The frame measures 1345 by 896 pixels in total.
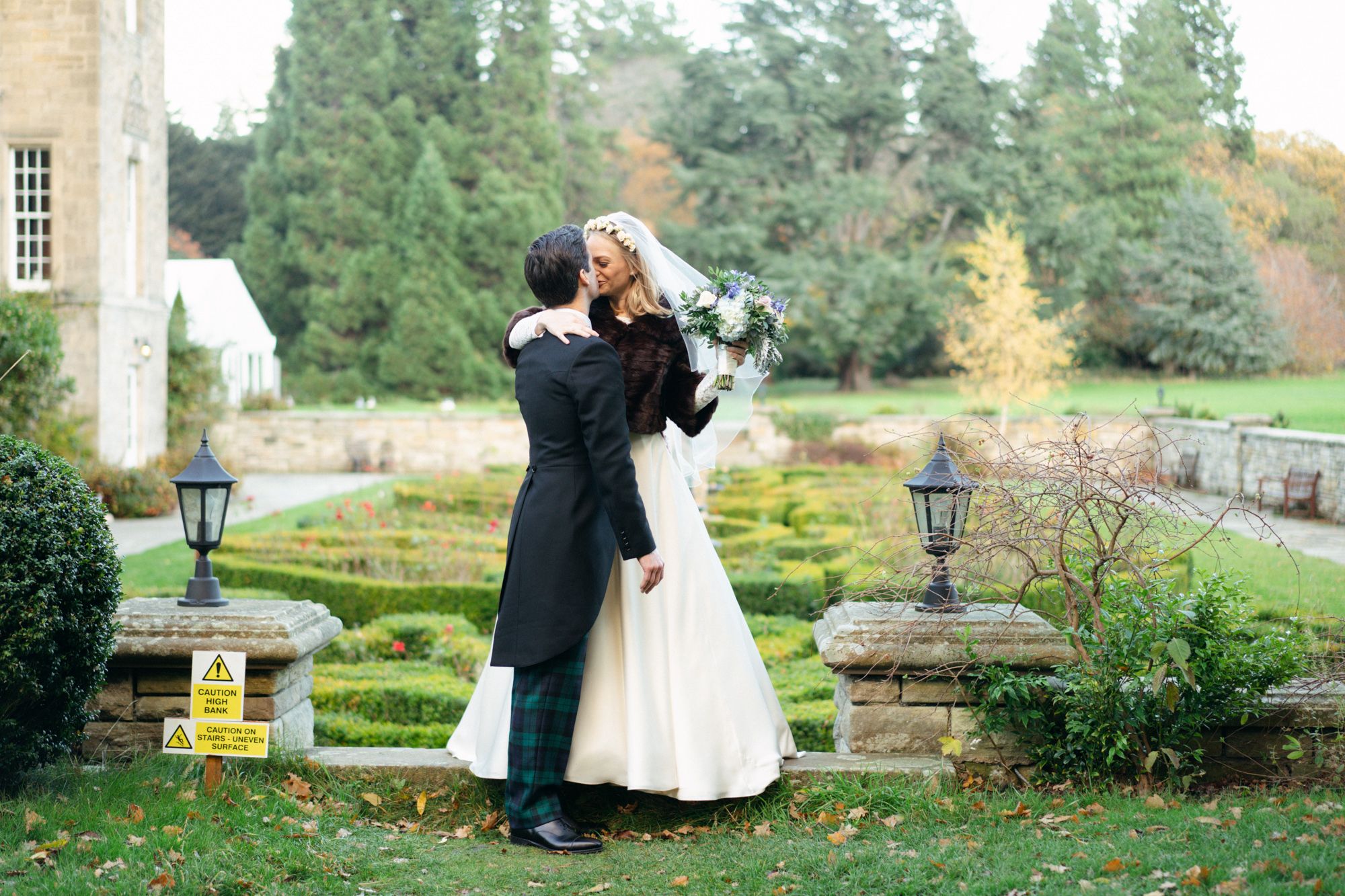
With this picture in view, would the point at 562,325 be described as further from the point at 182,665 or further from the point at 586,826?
the point at 182,665

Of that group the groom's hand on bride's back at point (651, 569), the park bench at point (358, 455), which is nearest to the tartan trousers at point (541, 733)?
the groom's hand on bride's back at point (651, 569)

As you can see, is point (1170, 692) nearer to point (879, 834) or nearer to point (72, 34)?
point (879, 834)

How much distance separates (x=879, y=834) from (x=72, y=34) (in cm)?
1498

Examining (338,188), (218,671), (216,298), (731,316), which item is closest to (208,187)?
(338,188)

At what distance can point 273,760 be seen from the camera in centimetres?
378

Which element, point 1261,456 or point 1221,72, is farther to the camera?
point 1221,72

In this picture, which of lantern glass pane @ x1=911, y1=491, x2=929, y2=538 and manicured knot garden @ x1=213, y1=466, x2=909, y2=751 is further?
manicured knot garden @ x1=213, y1=466, x2=909, y2=751

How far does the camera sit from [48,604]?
3.22 meters

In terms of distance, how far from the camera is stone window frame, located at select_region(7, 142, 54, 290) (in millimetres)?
14328

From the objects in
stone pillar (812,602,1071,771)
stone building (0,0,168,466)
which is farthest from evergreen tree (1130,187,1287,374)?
stone building (0,0,168,466)

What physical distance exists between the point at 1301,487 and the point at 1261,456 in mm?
1338

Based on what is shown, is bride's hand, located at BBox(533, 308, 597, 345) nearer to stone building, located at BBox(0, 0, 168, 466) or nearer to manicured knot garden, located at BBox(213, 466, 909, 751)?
manicured knot garden, located at BBox(213, 466, 909, 751)

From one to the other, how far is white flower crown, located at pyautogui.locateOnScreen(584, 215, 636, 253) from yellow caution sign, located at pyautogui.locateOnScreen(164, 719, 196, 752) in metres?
2.05

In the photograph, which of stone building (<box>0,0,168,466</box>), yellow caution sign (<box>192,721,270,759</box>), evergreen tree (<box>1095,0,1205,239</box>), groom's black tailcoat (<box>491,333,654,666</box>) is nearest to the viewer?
groom's black tailcoat (<box>491,333,654,666</box>)
